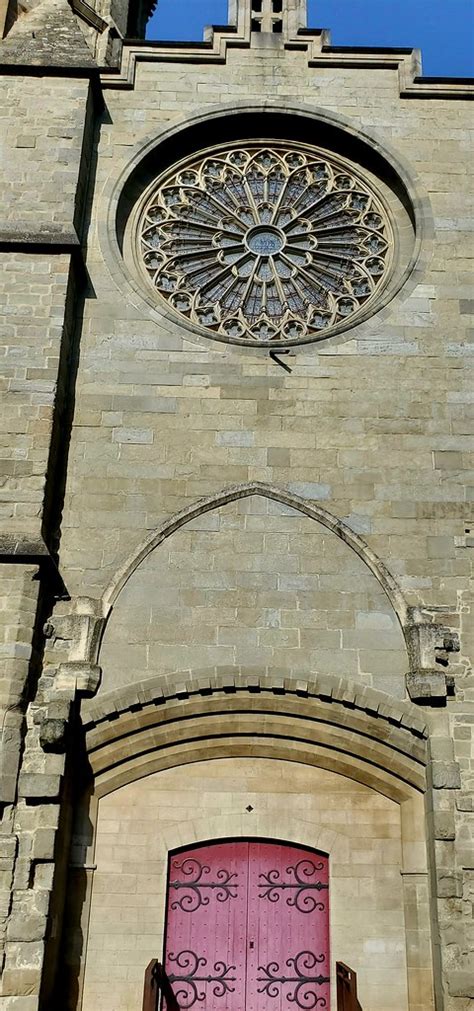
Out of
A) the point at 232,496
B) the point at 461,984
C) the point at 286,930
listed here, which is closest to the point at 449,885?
the point at 461,984

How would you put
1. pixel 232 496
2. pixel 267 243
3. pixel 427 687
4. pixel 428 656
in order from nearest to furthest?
pixel 427 687 → pixel 428 656 → pixel 232 496 → pixel 267 243

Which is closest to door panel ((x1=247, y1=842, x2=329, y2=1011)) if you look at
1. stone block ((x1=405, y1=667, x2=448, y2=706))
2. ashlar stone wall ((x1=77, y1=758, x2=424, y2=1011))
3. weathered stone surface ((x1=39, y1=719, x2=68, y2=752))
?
ashlar stone wall ((x1=77, y1=758, x2=424, y2=1011))

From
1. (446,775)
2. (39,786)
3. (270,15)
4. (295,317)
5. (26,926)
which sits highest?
(270,15)

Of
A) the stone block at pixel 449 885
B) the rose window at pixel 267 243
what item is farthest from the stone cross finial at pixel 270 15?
the stone block at pixel 449 885

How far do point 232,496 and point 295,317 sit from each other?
2.53 m

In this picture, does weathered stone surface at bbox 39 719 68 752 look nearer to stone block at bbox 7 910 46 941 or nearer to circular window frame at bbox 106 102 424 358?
stone block at bbox 7 910 46 941

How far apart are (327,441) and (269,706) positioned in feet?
9.06

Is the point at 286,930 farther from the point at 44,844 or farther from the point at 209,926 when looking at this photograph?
the point at 44,844

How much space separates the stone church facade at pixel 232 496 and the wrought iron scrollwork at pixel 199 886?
0.56 ft

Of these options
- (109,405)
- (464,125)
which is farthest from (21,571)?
(464,125)

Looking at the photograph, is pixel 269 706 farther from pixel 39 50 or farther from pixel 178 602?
pixel 39 50

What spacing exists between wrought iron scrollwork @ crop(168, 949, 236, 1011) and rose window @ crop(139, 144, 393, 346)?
6023mm

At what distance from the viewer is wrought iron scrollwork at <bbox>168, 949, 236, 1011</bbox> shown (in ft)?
28.9

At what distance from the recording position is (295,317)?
38.7 ft
